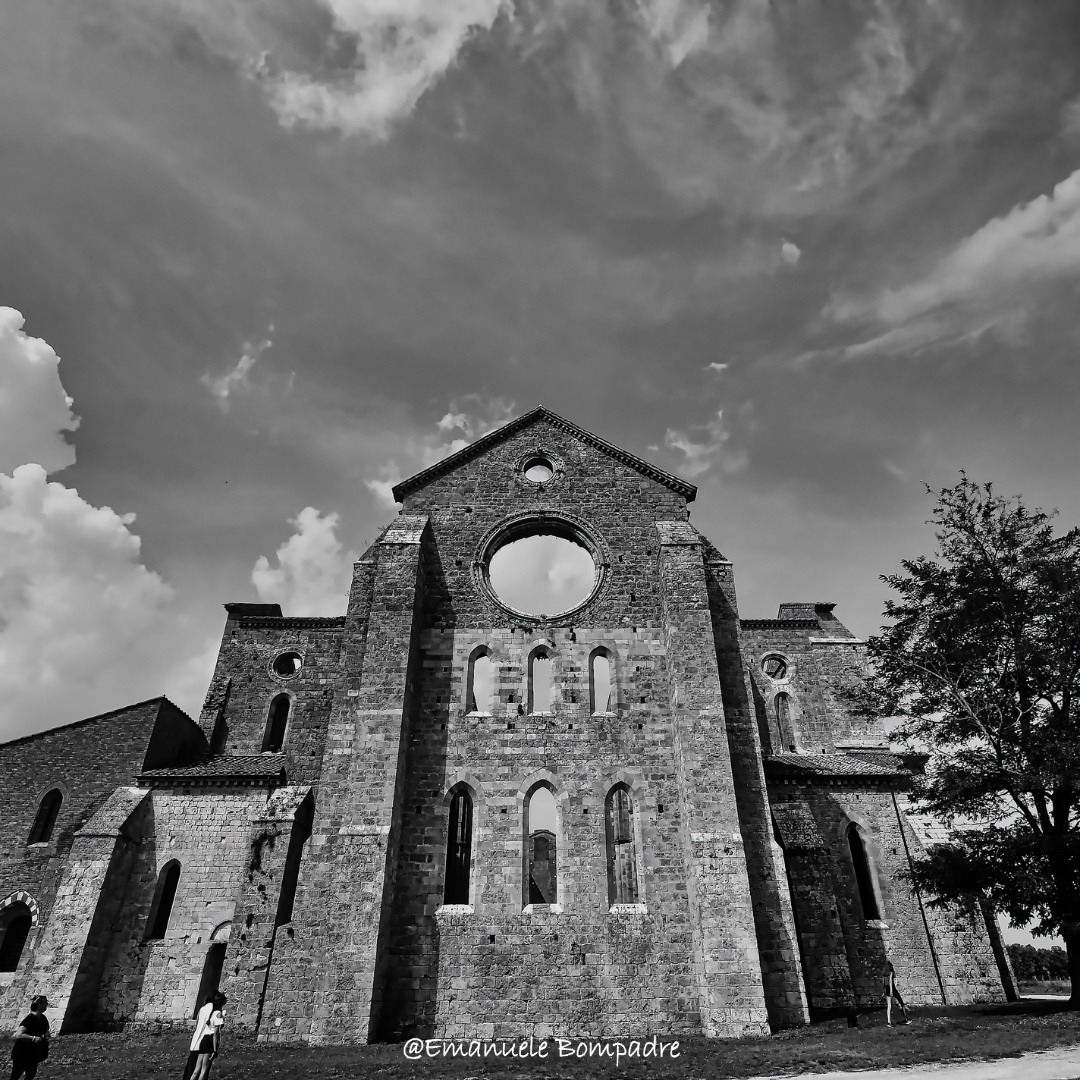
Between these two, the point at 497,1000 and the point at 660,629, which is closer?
the point at 497,1000

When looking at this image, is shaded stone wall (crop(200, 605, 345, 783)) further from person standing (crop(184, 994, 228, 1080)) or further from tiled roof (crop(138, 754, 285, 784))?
person standing (crop(184, 994, 228, 1080))

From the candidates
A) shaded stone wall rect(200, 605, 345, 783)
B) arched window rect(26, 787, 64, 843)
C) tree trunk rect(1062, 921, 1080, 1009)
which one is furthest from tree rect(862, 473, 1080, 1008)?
arched window rect(26, 787, 64, 843)

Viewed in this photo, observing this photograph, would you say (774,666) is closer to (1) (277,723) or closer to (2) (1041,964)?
(1) (277,723)

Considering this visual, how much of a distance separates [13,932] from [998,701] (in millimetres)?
24810

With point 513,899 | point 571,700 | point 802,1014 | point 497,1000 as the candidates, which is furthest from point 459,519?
point 802,1014

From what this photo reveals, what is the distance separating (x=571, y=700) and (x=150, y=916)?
10.9 meters

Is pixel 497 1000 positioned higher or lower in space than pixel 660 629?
lower

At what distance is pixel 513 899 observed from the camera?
1510 centimetres

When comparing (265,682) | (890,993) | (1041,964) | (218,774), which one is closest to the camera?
(890,993)

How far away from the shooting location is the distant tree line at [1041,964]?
59553 millimetres

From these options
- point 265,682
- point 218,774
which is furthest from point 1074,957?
point 265,682

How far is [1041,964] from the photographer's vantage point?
64688mm

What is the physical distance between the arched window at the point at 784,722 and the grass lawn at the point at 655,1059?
11136 millimetres

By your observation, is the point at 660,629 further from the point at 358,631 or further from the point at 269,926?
the point at 269,926
